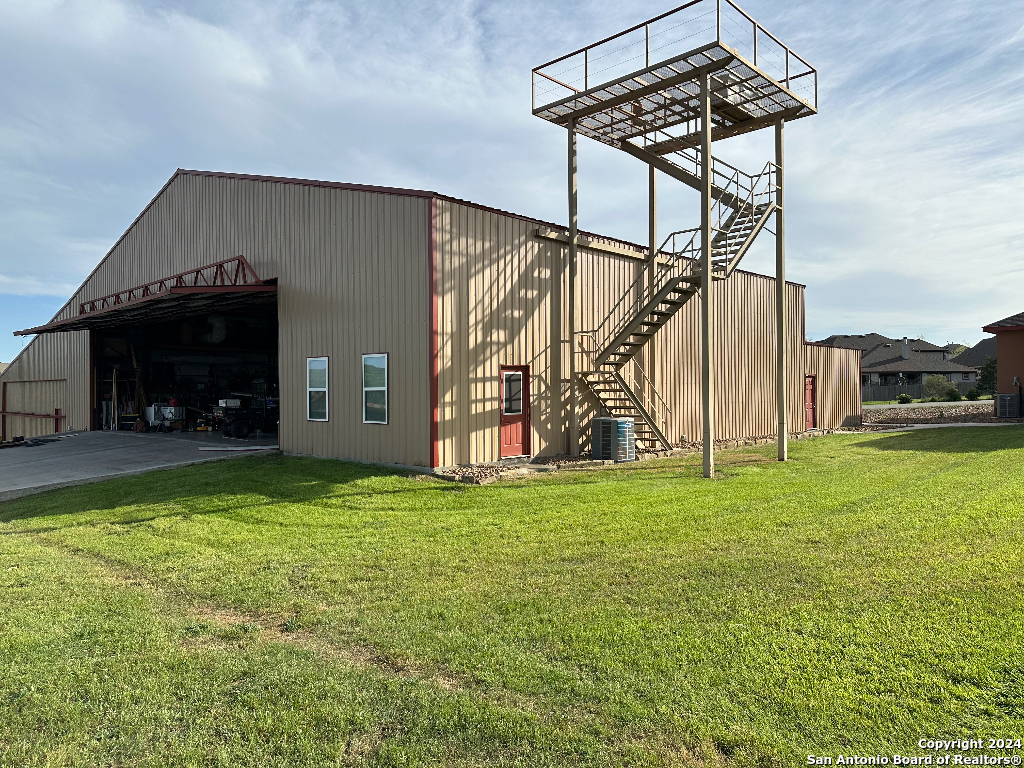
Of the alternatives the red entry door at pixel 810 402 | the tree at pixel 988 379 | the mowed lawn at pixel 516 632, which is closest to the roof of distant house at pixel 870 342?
the tree at pixel 988 379

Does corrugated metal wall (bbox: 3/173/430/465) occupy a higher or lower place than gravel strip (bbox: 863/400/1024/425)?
higher

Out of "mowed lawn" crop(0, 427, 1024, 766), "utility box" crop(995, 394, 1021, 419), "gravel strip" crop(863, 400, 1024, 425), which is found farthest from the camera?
"utility box" crop(995, 394, 1021, 419)

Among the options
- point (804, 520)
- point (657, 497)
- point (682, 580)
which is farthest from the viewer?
point (657, 497)

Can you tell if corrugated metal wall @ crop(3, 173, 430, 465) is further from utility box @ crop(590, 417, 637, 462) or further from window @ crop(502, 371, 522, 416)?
utility box @ crop(590, 417, 637, 462)

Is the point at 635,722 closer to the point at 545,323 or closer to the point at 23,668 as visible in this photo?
the point at 23,668

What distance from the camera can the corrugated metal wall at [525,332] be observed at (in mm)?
12773

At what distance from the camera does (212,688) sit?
3.99 metres

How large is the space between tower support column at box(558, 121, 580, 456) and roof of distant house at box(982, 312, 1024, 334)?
22741 mm

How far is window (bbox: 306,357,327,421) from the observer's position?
1480cm

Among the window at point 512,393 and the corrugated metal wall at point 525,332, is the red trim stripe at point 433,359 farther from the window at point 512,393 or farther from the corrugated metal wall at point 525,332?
the window at point 512,393

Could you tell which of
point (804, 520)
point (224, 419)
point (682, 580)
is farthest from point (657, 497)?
point (224, 419)

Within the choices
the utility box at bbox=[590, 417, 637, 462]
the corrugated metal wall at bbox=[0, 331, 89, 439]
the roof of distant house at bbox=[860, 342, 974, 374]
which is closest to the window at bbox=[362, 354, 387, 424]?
the utility box at bbox=[590, 417, 637, 462]

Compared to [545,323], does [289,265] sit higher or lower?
higher

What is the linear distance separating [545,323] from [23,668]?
11555mm
